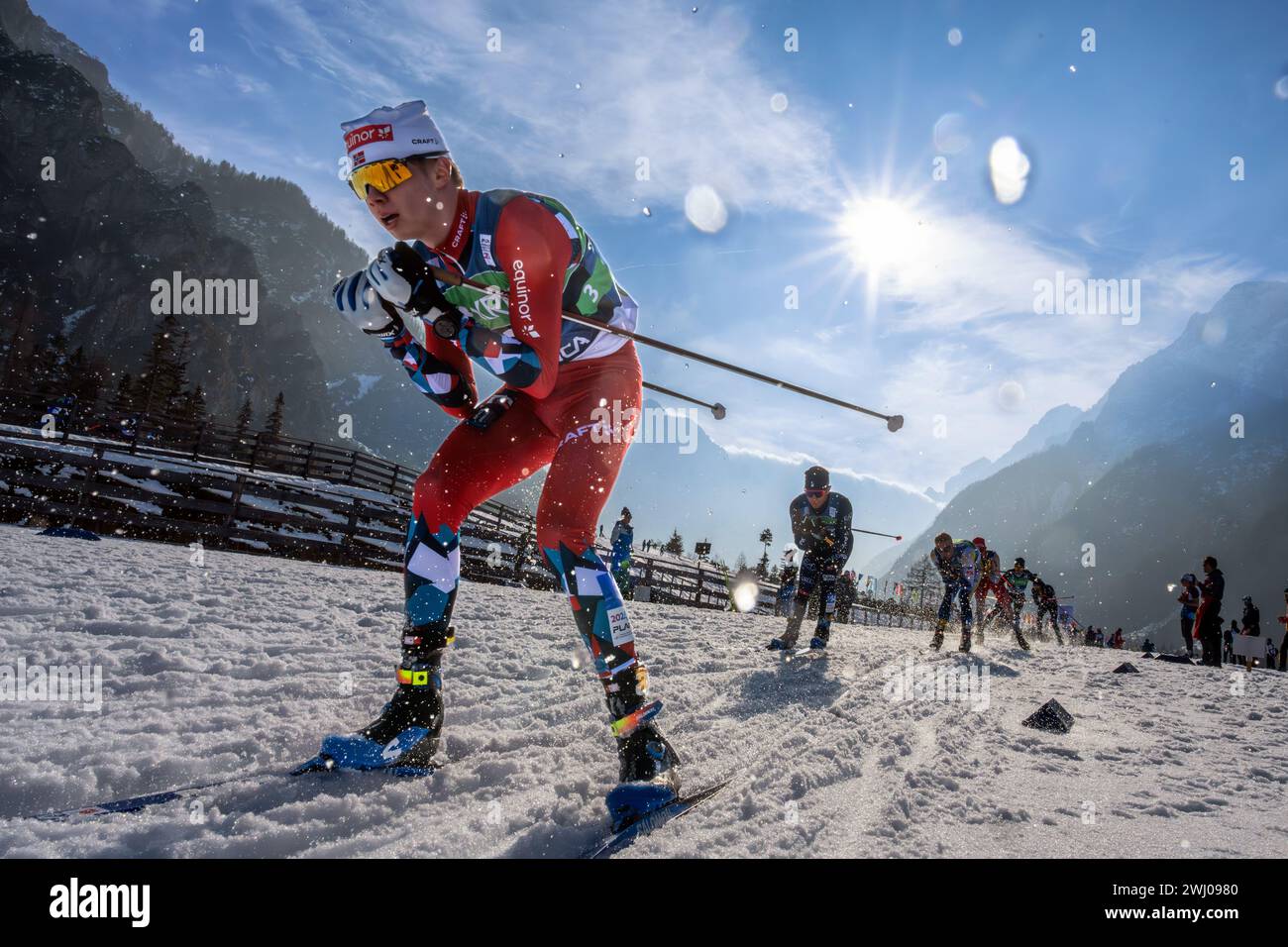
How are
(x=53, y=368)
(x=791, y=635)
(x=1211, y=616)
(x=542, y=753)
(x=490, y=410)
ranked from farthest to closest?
1. (x=53, y=368)
2. (x=1211, y=616)
3. (x=791, y=635)
4. (x=490, y=410)
5. (x=542, y=753)

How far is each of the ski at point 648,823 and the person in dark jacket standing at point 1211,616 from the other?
14287 mm

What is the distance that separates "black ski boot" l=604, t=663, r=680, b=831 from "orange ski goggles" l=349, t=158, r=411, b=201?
6.59ft

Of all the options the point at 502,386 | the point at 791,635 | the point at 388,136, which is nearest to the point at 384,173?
the point at 388,136

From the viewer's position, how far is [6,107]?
384ft

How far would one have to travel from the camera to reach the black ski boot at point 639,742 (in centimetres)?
201

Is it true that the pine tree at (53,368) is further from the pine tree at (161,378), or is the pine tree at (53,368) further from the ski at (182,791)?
the ski at (182,791)

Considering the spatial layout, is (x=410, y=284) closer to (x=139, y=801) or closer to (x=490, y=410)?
(x=490, y=410)

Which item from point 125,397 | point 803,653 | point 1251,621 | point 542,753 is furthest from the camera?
point 125,397

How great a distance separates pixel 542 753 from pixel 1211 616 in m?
15.1

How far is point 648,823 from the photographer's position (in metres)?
1.84

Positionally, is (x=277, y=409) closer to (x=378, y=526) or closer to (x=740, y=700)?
(x=378, y=526)

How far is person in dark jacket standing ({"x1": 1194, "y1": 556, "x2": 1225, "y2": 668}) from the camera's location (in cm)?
1181
